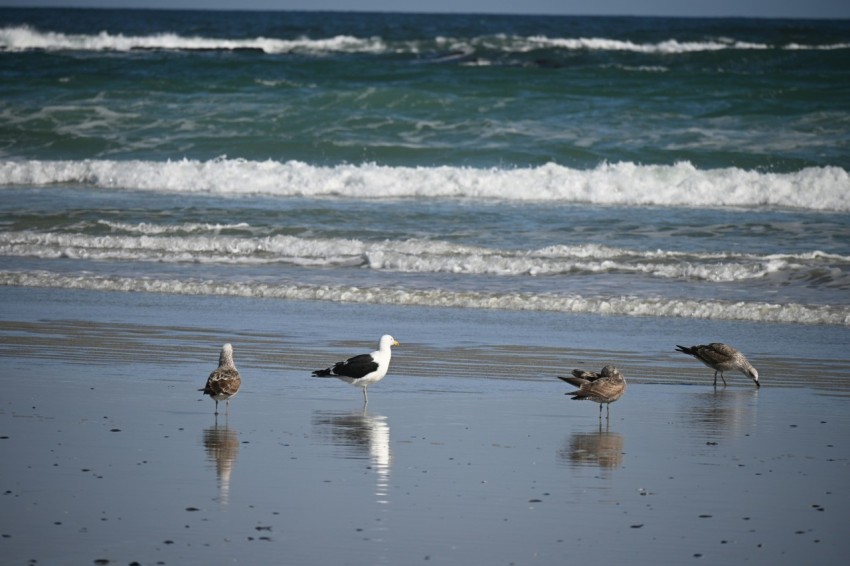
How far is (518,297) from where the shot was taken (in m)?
13.8

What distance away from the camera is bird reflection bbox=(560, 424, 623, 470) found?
23.5 feet

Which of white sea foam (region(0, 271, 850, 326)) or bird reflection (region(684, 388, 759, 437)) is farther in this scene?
white sea foam (region(0, 271, 850, 326))

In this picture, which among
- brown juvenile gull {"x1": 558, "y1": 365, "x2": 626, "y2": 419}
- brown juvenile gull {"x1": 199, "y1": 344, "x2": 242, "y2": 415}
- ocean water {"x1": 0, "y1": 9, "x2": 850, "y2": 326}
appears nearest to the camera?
brown juvenile gull {"x1": 199, "y1": 344, "x2": 242, "y2": 415}

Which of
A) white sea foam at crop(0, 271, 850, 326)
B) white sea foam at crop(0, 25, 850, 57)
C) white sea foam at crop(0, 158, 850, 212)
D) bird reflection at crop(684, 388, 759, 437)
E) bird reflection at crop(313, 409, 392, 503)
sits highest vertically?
white sea foam at crop(0, 25, 850, 57)

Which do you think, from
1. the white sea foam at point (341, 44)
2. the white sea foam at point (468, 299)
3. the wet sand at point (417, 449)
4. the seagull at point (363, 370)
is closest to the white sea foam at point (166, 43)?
the white sea foam at point (341, 44)

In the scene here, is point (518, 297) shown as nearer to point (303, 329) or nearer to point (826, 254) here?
point (303, 329)

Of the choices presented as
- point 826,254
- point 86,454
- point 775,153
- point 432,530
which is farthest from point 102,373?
point 775,153

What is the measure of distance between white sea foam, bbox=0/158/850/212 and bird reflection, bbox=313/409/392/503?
14566 millimetres

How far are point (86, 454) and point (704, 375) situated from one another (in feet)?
18.2

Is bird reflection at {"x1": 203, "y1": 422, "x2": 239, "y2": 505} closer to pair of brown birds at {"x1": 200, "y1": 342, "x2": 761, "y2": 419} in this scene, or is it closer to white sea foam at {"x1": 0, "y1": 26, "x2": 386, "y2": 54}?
pair of brown birds at {"x1": 200, "y1": 342, "x2": 761, "y2": 419}

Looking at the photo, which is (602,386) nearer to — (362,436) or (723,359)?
(362,436)

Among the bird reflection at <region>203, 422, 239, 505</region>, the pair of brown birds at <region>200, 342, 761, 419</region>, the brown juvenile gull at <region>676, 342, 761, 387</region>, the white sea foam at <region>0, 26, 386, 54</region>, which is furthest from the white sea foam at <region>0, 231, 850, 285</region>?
the white sea foam at <region>0, 26, 386, 54</region>

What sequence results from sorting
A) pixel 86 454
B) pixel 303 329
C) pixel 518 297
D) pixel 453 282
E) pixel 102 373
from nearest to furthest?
pixel 86 454, pixel 102 373, pixel 303 329, pixel 518 297, pixel 453 282

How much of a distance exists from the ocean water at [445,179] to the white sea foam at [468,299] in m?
0.03
